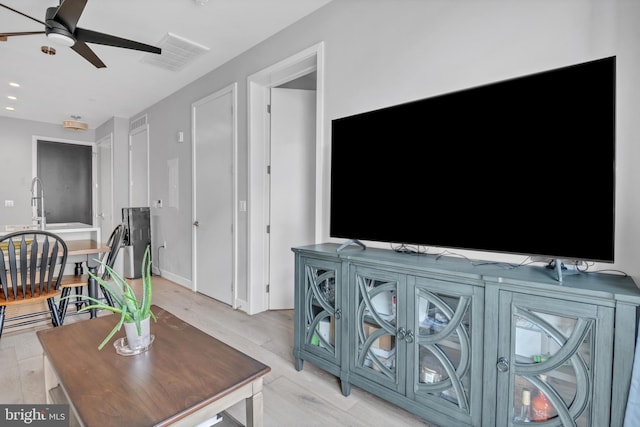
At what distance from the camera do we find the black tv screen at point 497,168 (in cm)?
125

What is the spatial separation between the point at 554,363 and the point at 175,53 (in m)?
3.92

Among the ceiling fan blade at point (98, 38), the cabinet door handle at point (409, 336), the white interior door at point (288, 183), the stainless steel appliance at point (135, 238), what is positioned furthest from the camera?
the stainless steel appliance at point (135, 238)

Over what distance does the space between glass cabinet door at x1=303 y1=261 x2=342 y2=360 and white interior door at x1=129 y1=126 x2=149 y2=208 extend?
168 inches

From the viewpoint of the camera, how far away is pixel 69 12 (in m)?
1.96

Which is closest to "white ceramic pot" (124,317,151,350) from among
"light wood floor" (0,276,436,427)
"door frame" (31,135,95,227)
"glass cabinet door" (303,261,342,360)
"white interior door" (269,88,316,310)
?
"light wood floor" (0,276,436,427)

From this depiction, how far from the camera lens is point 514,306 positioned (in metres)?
1.32

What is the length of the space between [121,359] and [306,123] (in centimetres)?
280

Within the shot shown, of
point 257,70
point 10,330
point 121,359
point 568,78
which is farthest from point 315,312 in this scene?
point 10,330

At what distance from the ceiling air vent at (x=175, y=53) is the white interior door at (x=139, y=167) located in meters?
1.99

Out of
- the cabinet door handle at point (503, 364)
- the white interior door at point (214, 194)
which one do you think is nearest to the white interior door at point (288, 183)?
the white interior door at point (214, 194)

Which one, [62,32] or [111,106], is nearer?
[62,32]

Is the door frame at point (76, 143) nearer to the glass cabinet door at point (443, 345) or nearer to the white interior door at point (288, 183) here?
the white interior door at point (288, 183)

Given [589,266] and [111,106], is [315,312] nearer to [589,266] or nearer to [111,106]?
[589,266]

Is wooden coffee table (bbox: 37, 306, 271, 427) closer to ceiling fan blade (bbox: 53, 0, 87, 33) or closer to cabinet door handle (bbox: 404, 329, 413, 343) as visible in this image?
cabinet door handle (bbox: 404, 329, 413, 343)
